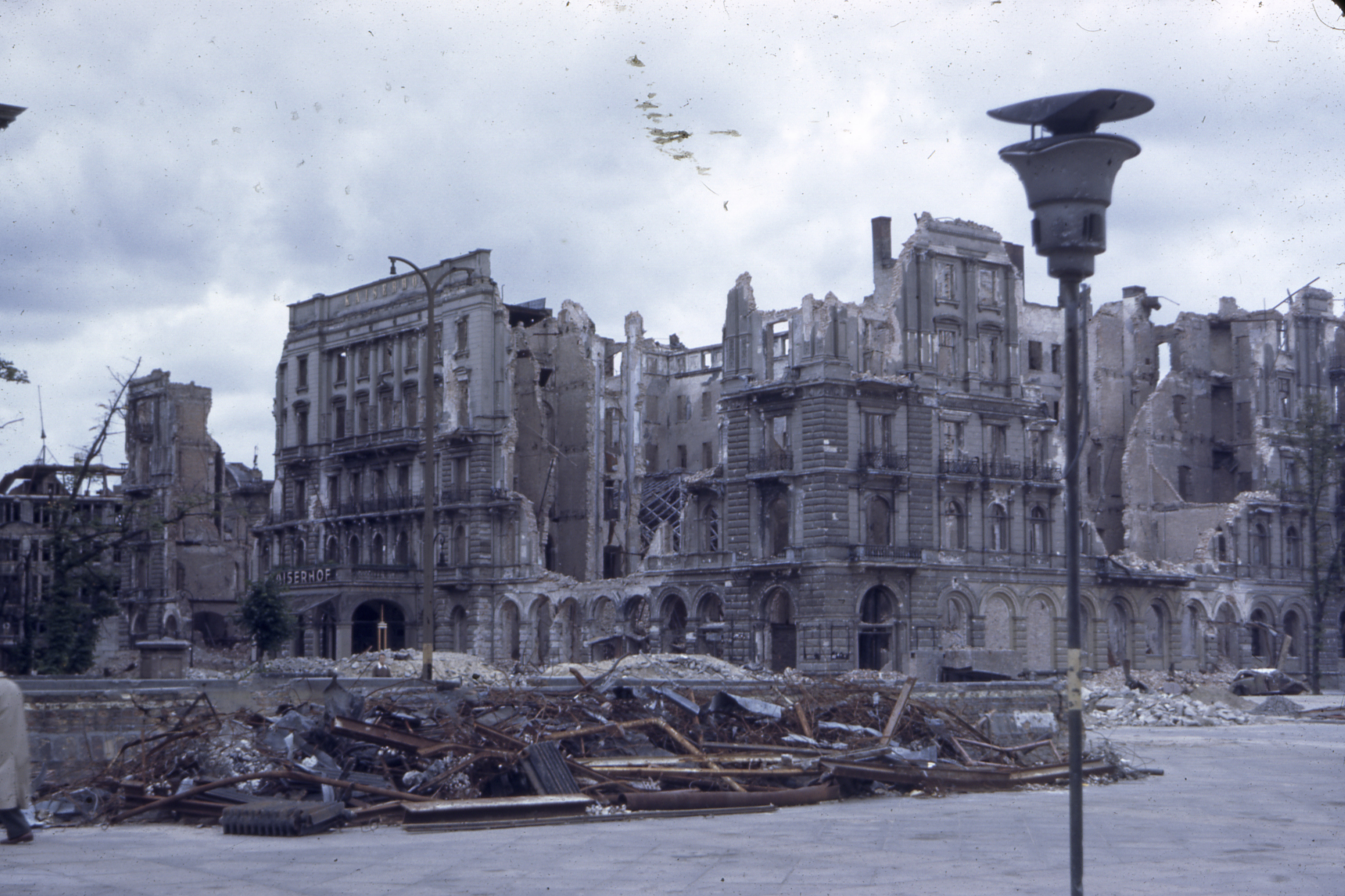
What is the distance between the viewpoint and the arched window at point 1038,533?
56.6 m

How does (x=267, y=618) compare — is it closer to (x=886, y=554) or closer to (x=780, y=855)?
(x=886, y=554)

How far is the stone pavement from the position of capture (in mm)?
10875

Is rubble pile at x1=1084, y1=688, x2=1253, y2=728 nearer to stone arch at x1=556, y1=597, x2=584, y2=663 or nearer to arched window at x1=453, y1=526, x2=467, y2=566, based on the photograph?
stone arch at x1=556, y1=597, x2=584, y2=663

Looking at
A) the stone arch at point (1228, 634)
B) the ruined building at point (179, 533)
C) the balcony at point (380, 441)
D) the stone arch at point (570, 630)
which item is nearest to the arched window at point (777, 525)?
the stone arch at point (570, 630)

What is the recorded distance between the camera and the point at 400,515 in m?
65.8

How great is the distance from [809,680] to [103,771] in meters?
16.9

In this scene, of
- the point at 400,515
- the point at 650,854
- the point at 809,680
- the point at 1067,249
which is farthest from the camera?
the point at 400,515

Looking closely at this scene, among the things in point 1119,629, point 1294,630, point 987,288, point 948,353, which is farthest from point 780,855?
point 1294,630

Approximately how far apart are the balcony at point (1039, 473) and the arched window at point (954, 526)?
298 cm

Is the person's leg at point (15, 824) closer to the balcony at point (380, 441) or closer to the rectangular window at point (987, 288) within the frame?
the rectangular window at point (987, 288)

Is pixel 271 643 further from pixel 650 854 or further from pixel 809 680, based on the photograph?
pixel 650 854

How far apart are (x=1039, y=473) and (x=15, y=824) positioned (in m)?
47.6

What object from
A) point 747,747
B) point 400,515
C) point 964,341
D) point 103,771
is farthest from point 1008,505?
point 103,771

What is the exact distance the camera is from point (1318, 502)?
62.5m
